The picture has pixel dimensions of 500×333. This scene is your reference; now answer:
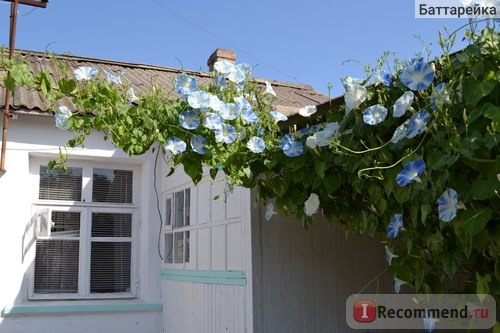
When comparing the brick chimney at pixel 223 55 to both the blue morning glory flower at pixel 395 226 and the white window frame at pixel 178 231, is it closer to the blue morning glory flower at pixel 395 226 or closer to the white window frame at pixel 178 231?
the white window frame at pixel 178 231

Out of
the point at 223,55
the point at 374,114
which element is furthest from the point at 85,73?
the point at 223,55

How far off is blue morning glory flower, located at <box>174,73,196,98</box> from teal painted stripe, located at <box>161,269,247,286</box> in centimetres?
144

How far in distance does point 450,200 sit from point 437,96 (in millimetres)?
375

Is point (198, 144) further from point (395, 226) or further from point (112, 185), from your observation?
point (112, 185)

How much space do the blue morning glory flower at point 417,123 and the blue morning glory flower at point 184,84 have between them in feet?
3.63

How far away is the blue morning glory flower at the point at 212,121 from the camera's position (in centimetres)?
254

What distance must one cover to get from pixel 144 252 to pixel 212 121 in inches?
128

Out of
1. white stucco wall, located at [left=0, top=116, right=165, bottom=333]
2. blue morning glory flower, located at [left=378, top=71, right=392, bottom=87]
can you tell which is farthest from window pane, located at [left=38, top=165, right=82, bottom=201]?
blue morning glory flower, located at [left=378, top=71, right=392, bottom=87]

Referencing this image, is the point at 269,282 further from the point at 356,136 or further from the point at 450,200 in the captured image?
the point at 450,200

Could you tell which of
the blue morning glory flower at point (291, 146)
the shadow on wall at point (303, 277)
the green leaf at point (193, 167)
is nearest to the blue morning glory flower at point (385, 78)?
the blue morning glory flower at point (291, 146)

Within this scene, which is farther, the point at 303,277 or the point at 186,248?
the point at 186,248

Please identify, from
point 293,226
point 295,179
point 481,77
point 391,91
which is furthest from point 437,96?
point 293,226

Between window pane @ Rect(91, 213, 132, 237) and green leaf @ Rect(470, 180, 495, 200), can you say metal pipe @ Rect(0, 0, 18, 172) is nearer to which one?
window pane @ Rect(91, 213, 132, 237)

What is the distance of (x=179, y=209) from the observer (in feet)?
16.6
